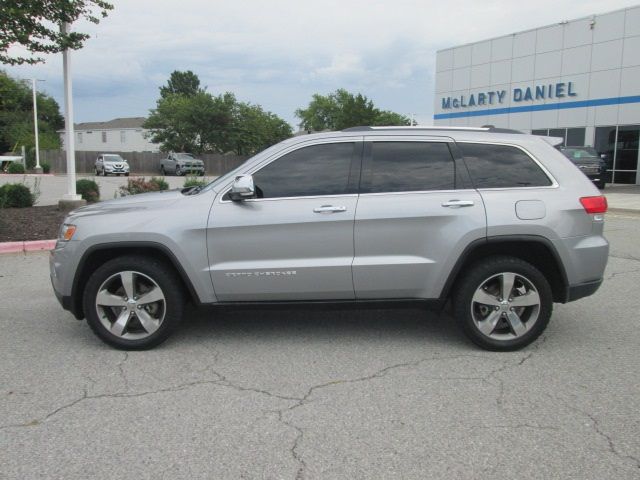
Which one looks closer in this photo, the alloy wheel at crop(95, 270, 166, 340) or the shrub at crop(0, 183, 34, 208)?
the alloy wheel at crop(95, 270, 166, 340)

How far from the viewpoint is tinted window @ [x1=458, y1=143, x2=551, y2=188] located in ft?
15.2

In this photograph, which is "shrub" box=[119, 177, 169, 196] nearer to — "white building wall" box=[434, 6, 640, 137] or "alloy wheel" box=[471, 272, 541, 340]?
"alloy wheel" box=[471, 272, 541, 340]

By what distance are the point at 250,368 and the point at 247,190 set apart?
137 cm

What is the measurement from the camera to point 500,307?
457cm

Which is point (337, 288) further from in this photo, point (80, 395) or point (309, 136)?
point (80, 395)

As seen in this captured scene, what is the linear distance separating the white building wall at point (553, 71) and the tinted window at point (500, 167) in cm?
2479

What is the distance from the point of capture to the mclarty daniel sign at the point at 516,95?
28391mm

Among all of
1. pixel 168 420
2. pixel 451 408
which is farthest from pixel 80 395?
pixel 451 408

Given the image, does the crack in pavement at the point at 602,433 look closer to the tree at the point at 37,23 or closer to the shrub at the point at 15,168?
the tree at the point at 37,23

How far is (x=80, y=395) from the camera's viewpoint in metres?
3.84

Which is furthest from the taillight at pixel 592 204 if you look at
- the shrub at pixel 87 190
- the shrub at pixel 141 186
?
the shrub at pixel 87 190

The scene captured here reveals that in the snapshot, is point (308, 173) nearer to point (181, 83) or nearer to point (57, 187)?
point (57, 187)

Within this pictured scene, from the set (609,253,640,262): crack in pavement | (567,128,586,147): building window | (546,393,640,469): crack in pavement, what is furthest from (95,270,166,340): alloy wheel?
(567,128,586,147): building window

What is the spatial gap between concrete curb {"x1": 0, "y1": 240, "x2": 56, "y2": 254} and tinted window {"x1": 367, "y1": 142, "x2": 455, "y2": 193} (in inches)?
270
